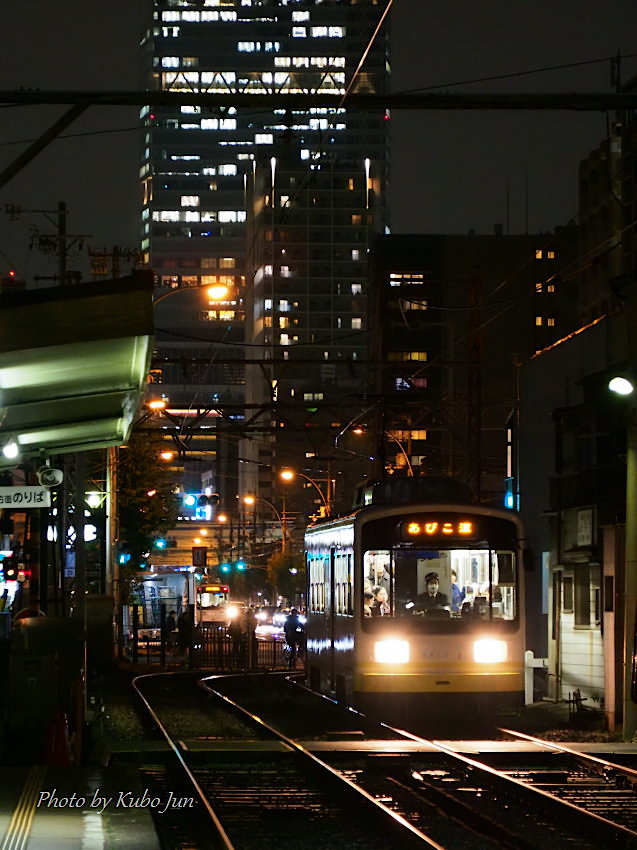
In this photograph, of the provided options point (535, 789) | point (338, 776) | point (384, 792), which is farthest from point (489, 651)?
point (535, 789)

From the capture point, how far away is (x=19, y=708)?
49.3ft

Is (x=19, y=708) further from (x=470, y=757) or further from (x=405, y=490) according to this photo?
(x=405, y=490)

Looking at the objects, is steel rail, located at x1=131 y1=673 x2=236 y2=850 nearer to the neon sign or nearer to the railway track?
the railway track

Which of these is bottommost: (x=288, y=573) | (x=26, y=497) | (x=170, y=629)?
(x=170, y=629)

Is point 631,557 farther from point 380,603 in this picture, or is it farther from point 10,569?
point 10,569

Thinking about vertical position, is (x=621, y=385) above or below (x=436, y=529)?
above

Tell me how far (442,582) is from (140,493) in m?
30.6

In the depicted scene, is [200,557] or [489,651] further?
[200,557]

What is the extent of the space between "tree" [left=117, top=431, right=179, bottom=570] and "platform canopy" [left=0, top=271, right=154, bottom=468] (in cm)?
2768

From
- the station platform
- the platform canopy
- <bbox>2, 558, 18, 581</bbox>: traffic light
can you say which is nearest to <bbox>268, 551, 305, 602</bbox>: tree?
<bbox>2, 558, 18, 581</bbox>: traffic light

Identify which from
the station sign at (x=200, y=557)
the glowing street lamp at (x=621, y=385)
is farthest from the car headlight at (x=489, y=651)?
the station sign at (x=200, y=557)

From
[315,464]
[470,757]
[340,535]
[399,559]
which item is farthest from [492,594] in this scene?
[315,464]

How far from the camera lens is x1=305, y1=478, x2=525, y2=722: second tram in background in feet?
65.2

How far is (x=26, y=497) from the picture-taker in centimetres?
2012
